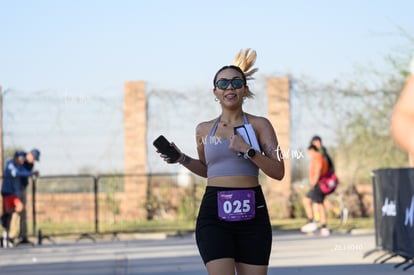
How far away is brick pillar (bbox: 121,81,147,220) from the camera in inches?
942

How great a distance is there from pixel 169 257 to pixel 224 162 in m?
9.05

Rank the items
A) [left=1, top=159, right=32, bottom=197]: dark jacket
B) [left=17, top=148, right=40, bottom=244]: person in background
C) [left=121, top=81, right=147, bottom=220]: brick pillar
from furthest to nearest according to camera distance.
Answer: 1. [left=121, top=81, right=147, bottom=220]: brick pillar
2. [left=17, top=148, right=40, bottom=244]: person in background
3. [left=1, top=159, right=32, bottom=197]: dark jacket

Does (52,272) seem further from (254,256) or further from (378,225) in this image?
(254,256)

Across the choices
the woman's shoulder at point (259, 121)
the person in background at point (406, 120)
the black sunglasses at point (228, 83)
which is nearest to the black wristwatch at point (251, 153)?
the woman's shoulder at point (259, 121)

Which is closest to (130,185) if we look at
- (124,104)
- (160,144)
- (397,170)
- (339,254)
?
(124,104)

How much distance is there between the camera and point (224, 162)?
21.6ft

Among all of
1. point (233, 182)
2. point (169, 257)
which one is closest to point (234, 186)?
point (233, 182)

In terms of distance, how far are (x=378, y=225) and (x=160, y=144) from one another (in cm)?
830

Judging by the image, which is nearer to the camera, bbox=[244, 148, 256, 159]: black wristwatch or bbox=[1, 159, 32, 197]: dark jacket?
bbox=[244, 148, 256, 159]: black wristwatch

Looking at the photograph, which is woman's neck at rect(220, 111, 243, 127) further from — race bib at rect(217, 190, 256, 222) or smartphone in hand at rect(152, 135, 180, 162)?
race bib at rect(217, 190, 256, 222)

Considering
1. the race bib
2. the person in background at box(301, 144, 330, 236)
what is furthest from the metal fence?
the race bib

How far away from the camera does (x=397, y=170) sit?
1314 cm

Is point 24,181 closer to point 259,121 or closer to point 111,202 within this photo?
point 111,202

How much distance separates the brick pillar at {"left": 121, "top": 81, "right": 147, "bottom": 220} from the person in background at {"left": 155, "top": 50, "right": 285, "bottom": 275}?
16792mm
